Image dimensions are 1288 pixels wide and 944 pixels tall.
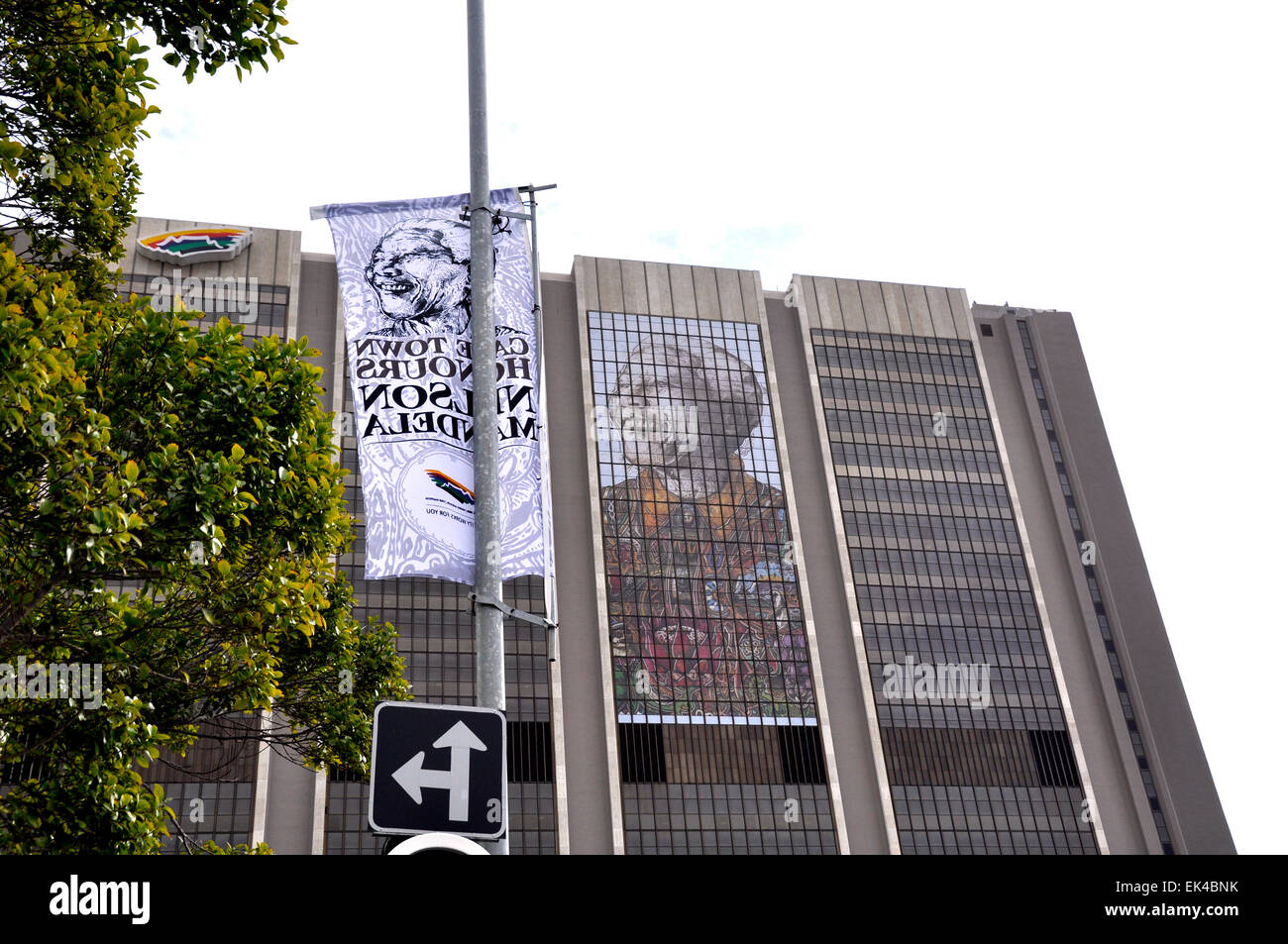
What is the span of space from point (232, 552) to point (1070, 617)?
229ft

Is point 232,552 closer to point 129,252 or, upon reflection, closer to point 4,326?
point 4,326

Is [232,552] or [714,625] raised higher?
[714,625]

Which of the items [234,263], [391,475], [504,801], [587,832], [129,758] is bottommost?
[504,801]

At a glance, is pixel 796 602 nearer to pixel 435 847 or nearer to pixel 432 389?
pixel 432 389

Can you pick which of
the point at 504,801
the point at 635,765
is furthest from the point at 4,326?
the point at 635,765

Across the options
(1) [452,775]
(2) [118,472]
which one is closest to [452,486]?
(2) [118,472]

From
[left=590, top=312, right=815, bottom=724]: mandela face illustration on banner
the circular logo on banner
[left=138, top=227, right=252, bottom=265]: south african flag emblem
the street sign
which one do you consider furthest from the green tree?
[left=138, top=227, right=252, bottom=265]: south african flag emblem

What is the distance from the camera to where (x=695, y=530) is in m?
67.8

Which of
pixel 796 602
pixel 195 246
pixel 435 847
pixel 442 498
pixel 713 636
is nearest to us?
pixel 435 847

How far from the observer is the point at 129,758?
11750mm

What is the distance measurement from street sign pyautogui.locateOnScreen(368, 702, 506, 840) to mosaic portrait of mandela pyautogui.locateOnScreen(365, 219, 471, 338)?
17.9 ft

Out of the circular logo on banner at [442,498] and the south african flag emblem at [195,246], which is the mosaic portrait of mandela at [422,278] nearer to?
the circular logo on banner at [442,498]

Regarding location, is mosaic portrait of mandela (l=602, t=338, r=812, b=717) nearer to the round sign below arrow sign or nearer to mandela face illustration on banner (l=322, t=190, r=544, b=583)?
mandela face illustration on banner (l=322, t=190, r=544, b=583)

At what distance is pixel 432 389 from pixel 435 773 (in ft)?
16.6
